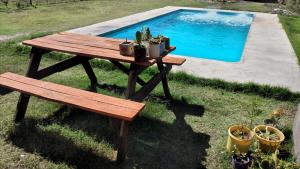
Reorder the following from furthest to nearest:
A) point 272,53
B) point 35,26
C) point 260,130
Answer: point 35,26 < point 272,53 < point 260,130

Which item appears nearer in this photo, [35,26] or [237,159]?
[237,159]

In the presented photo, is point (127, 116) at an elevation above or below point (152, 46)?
below

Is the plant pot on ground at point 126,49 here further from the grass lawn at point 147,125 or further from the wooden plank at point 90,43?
the grass lawn at point 147,125

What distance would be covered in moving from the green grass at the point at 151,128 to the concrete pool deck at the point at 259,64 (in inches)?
17.8

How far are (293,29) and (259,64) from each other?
527 cm

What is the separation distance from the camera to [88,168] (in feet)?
10.3

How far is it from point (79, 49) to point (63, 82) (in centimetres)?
149

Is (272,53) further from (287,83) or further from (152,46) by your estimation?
(152,46)

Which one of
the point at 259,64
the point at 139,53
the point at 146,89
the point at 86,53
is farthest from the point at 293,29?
the point at 86,53

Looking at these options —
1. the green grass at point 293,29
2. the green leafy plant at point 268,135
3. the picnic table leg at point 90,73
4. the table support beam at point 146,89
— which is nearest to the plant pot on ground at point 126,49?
the table support beam at point 146,89

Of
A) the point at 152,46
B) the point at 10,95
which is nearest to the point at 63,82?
the point at 10,95

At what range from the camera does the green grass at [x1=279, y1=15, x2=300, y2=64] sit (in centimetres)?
830

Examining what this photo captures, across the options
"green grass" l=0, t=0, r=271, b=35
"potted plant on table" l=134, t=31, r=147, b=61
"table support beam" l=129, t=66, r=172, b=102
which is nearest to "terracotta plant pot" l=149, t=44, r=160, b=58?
"potted plant on table" l=134, t=31, r=147, b=61

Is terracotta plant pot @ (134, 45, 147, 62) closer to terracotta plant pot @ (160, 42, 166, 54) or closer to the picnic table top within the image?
the picnic table top
